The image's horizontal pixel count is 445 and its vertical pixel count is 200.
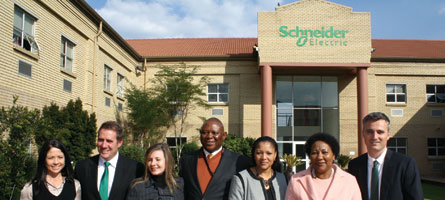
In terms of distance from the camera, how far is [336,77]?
67.9ft

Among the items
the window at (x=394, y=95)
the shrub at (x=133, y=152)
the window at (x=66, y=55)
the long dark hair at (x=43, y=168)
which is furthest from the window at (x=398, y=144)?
the long dark hair at (x=43, y=168)

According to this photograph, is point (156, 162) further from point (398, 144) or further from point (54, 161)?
point (398, 144)

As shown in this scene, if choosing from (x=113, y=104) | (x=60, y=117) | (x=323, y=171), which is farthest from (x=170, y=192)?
(x=113, y=104)

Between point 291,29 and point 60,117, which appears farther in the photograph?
point 291,29

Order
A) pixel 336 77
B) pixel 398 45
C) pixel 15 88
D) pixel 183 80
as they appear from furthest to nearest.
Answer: pixel 398 45 → pixel 336 77 → pixel 183 80 → pixel 15 88

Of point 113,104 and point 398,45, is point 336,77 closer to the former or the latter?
point 398,45

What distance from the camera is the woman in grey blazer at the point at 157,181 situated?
11.7 ft

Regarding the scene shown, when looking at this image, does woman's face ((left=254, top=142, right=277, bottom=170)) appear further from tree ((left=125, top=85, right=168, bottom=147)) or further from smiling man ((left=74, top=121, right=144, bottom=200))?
tree ((left=125, top=85, right=168, bottom=147))

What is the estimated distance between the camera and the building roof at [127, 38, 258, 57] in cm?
2217

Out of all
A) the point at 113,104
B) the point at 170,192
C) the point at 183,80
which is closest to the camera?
the point at 170,192

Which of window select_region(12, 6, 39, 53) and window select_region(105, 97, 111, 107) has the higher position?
window select_region(12, 6, 39, 53)

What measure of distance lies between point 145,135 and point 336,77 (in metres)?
11.8

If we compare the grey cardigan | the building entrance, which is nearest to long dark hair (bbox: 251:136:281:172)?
the grey cardigan

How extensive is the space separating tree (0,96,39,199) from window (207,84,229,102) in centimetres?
1364
